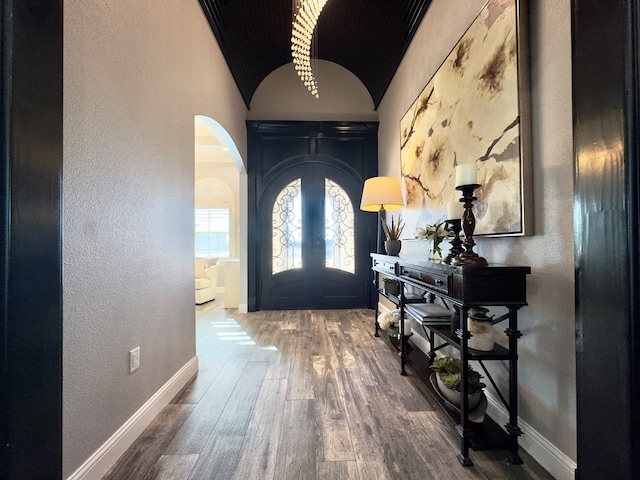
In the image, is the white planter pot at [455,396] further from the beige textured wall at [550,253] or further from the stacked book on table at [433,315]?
the stacked book on table at [433,315]

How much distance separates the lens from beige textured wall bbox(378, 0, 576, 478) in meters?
1.23

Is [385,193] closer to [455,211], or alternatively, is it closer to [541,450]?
[455,211]

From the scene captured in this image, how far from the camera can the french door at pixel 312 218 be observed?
15.2 ft

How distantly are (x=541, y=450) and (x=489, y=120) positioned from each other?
1710mm

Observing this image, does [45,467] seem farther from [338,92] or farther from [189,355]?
[338,92]

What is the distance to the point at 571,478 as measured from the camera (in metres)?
1.20

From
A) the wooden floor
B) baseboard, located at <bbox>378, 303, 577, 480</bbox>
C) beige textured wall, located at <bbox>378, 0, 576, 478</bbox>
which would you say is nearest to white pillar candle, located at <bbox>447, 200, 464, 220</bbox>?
beige textured wall, located at <bbox>378, 0, 576, 478</bbox>

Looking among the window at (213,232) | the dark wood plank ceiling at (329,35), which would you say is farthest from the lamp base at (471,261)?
the window at (213,232)

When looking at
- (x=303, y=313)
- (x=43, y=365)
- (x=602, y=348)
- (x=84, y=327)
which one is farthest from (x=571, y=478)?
(x=303, y=313)

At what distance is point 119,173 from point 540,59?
2.15 m

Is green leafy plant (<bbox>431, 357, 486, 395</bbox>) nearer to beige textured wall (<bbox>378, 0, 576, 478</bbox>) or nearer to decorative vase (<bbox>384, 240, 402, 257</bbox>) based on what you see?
beige textured wall (<bbox>378, 0, 576, 478</bbox>)

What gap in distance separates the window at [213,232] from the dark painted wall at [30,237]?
6587mm

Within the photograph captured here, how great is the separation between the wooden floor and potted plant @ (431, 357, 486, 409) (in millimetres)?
212

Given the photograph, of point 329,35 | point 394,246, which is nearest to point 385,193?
point 394,246
